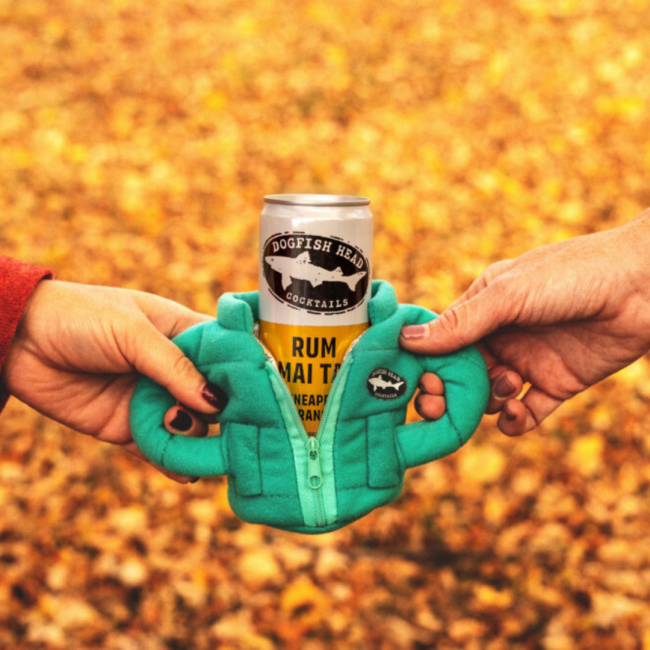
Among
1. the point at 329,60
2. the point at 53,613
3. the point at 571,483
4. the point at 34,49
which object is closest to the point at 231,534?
the point at 53,613

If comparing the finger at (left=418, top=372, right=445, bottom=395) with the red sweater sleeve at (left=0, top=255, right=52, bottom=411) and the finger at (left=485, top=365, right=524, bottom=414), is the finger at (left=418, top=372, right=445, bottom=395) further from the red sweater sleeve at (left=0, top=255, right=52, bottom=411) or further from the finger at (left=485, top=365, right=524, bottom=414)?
the red sweater sleeve at (left=0, top=255, right=52, bottom=411)

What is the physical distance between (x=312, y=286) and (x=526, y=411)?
33.5 inches

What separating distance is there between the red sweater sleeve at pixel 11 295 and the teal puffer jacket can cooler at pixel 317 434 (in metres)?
0.33

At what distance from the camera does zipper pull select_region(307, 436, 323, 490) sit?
161 cm

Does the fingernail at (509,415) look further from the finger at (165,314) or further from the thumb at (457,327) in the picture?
the finger at (165,314)

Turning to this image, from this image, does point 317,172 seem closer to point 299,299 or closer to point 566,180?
point 566,180

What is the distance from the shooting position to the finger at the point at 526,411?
1.97 m

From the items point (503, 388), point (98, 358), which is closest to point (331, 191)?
point (503, 388)

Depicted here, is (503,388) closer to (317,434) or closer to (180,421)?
(317,434)

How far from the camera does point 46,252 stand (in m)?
4.15

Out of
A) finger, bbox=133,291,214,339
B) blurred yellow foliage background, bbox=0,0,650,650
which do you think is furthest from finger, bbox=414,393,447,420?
blurred yellow foliage background, bbox=0,0,650,650

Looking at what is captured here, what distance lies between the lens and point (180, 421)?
1.72 metres

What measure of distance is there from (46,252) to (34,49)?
2100 mm

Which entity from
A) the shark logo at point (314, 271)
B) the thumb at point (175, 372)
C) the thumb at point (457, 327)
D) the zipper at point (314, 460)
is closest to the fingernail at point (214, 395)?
the thumb at point (175, 372)
